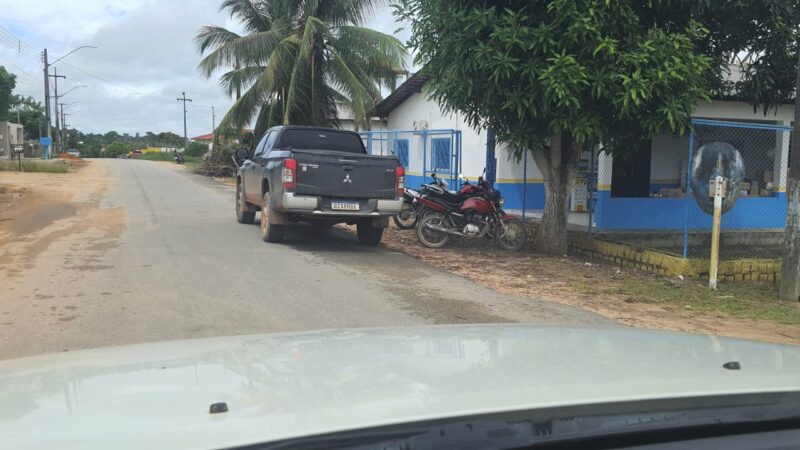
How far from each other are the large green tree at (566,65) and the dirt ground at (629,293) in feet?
6.54

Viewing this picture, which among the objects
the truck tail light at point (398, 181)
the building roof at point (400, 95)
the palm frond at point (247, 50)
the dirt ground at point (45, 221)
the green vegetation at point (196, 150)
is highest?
the palm frond at point (247, 50)

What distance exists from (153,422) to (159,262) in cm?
817

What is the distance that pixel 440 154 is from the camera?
1898 centimetres

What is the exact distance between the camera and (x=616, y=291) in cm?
889

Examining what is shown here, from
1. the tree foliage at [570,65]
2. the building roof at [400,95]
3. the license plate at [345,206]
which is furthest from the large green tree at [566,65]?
the building roof at [400,95]

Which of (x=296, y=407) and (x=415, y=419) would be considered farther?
(x=296, y=407)

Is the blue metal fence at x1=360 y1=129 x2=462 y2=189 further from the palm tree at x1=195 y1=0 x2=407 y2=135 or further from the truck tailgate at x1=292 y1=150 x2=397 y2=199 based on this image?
the truck tailgate at x1=292 y1=150 x2=397 y2=199

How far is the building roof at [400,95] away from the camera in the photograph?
20.9m

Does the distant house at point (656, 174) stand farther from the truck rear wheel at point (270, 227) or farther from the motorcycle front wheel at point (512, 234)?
the truck rear wheel at point (270, 227)

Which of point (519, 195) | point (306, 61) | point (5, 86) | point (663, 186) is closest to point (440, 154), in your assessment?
point (519, 195)

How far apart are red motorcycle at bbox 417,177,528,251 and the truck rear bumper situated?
1.00 metres

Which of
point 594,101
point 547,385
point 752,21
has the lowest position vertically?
point 547,385

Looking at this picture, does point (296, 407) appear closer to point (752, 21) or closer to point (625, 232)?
point (752, 21)

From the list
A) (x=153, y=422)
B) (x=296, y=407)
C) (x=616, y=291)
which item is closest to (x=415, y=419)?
(x=296, y=407)
